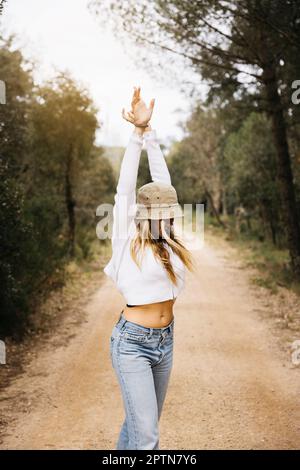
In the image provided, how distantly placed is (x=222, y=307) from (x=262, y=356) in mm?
3377

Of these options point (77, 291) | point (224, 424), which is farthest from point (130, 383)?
point (77, 291)

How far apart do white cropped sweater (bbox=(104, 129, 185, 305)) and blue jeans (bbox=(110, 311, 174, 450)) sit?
192 mm

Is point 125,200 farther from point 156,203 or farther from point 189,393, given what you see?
point 189,393

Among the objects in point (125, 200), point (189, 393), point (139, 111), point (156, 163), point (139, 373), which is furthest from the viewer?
point (189, 393)

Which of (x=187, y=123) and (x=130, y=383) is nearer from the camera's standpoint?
(x=130, y=383)

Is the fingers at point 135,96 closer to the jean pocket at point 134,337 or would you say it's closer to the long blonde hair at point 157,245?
the long blonde hair at point 157,245

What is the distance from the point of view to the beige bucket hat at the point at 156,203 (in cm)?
330

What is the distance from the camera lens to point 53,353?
8203 millimetres

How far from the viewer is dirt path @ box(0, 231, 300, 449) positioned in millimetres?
5016

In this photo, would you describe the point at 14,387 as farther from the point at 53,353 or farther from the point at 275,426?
the point at 275,426

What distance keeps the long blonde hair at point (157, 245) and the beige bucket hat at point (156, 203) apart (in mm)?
46

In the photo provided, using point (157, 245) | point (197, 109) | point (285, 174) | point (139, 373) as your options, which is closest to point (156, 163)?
point (157, 245)

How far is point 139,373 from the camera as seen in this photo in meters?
3.12

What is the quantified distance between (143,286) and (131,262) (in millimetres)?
159
